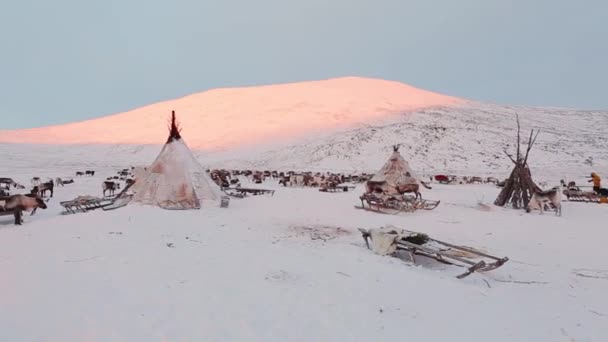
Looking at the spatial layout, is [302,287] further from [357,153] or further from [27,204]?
[357,153]

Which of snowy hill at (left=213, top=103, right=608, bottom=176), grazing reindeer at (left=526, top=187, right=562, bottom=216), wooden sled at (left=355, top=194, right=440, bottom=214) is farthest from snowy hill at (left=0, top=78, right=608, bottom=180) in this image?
wooden sled at (left=355, top=194, right=440, bottom=214)

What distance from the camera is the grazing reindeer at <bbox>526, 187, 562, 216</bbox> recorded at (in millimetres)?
14430

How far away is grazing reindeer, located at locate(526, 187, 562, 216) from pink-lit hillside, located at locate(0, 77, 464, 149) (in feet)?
137

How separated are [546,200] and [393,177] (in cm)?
607

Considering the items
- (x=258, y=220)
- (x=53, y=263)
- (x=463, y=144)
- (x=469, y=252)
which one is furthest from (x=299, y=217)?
(x=463, y=144)

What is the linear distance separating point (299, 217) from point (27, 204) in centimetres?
806

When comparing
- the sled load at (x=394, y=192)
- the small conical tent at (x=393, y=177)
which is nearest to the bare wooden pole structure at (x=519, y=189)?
the sled load at (x=394, y=192)

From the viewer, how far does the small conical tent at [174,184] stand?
507 inches

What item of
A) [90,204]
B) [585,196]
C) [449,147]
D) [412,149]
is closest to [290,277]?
[90,204]

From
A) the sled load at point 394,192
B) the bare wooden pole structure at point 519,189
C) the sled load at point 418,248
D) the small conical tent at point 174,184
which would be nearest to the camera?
the sled load at point 418,248

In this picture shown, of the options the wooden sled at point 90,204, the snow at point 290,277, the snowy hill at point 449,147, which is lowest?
the snow at point 290,277

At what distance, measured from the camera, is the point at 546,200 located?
14.7 meters

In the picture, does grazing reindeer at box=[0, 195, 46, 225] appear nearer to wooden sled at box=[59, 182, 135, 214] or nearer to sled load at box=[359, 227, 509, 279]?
wooden sled at box=[59, 182, 135, 214]

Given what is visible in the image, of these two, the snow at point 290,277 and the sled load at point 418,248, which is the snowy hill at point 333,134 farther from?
the sled load at point 418,248
